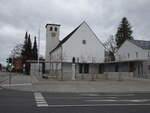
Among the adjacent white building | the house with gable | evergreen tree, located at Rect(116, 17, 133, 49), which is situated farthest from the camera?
evergreen tree, located at Rect(116, 17, 133, 49)

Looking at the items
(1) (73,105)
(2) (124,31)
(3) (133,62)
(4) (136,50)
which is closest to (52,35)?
(4) (136,50)

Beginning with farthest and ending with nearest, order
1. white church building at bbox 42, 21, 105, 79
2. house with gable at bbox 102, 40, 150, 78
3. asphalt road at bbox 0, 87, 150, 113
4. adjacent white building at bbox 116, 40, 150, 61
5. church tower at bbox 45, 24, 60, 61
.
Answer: church tower at bbox 45, 24, 60, 61, white church building at bbox 42, 21, 105, 79, adjacent white building at bbox 116, 40, 150, 61, house with gable at bbox 102, 40, 150, 78, asphalt road at bbox 0, 87, 150, 113

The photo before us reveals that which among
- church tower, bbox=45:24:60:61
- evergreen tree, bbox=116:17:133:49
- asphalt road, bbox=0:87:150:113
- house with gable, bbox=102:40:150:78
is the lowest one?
asphalt road, bbox=0:87:150:113

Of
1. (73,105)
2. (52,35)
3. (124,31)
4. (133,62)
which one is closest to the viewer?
(73,105)

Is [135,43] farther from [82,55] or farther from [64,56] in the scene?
[64,56]

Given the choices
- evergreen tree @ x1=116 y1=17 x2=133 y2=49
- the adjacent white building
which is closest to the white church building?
the adjacent white building

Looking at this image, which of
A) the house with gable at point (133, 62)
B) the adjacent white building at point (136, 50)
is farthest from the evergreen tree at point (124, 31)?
the adjacent white building at point (136, 50)

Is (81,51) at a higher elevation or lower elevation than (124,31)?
lower

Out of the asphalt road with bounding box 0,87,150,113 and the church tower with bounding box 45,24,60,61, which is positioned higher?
A: the church tower with bounding box 45,24,60,61

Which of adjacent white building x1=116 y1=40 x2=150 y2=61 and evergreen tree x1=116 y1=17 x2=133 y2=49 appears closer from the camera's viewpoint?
adjacent white building x1=116 y1=40 x2=150 y2=61

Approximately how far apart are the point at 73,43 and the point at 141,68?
19.4 meters

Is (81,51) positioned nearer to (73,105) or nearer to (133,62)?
(133,62)

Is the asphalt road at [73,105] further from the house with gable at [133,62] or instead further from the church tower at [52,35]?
the church tower at [52,35]

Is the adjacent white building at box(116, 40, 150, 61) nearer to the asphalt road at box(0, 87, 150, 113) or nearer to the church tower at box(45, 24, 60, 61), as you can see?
the church tower at box(45, 24, 60, 61)
